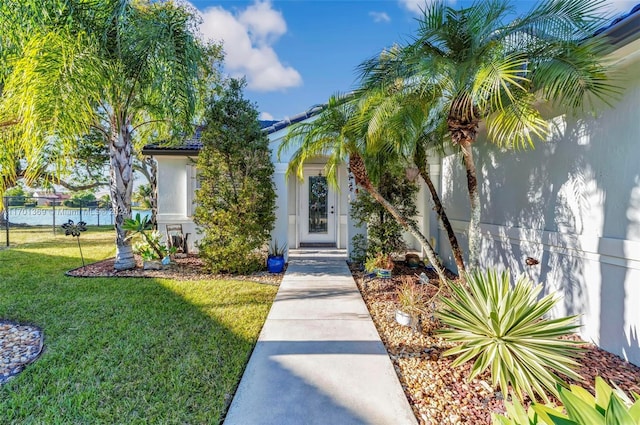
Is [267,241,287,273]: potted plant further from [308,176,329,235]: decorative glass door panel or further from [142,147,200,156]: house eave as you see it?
[142,147,200,156]: house eave

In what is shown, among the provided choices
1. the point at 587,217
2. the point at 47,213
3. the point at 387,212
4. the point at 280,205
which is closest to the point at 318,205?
the point at 280,205

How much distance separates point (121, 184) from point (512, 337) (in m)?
9.12

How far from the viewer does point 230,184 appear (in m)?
7.73

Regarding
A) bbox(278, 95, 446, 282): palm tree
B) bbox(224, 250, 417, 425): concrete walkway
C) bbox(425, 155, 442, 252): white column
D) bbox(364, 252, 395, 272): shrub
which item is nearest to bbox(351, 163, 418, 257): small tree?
bbox(364, 252, 395, 272): shrub

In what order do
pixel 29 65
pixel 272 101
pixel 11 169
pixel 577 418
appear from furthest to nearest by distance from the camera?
1. pixel 272 101
2. pixel 11 169
3. pixel 29 65
4. pixel 577 418

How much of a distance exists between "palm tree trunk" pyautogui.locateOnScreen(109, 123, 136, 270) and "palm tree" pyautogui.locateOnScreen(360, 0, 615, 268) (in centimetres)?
719

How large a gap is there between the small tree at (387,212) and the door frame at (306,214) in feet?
10.7

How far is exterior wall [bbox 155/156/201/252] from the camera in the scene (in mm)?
9953

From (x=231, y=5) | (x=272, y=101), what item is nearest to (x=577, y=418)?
(x=231, y=5)

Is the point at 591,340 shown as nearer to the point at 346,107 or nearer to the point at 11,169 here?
the point at 346,107

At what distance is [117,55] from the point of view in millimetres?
6242

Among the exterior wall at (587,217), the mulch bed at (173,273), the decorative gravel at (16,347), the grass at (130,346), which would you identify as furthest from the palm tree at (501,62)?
the decorative gravel at (16,347)

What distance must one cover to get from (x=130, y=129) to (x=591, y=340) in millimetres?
10661

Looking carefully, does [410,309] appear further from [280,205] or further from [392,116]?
[280,205]
